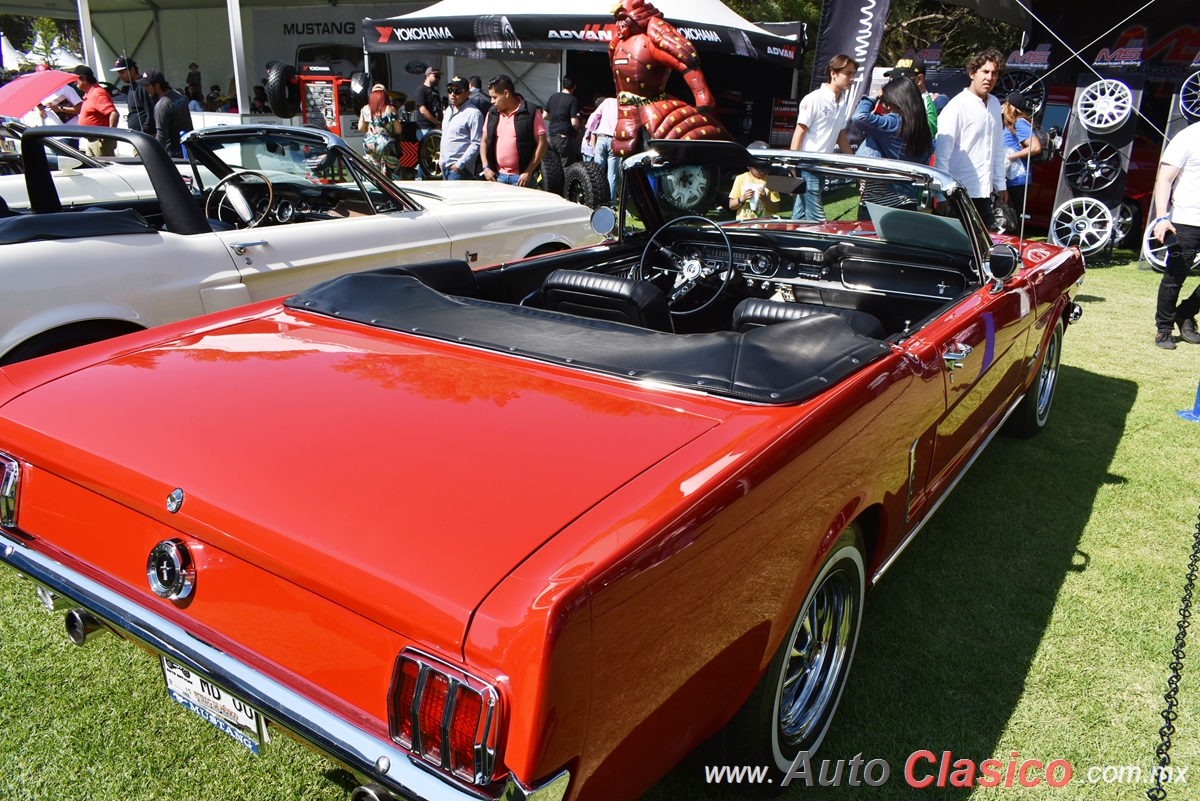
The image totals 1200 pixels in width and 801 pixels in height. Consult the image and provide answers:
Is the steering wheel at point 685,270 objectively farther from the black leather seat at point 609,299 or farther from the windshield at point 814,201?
the black leather seat at point 609,299

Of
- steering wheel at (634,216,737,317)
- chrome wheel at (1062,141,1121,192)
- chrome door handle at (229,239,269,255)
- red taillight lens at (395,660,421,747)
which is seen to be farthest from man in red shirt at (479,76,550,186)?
red taillight lens at (395,660,421,747)

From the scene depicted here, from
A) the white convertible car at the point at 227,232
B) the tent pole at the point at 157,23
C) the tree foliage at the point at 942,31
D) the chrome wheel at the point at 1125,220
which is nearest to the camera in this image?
the white convertible car at the point at 227,232

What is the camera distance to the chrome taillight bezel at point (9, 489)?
76.2 inches

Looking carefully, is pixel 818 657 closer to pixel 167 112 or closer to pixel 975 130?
pixel 975 130

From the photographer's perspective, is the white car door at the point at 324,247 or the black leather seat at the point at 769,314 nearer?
the black leather seat at the point at 769,314

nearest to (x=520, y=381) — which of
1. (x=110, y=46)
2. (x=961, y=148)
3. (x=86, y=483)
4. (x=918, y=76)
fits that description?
(x=86, y=483)

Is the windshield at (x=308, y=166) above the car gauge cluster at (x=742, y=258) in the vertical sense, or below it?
above

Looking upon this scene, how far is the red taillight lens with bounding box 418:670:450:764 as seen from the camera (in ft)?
4.36

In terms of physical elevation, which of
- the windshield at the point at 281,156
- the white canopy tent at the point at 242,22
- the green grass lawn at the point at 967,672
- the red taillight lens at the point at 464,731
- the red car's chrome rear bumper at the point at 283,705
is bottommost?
the green grass lawn at the point at 967,672

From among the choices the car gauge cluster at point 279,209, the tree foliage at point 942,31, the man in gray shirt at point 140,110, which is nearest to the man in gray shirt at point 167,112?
the man in gray shirt at point 140,110

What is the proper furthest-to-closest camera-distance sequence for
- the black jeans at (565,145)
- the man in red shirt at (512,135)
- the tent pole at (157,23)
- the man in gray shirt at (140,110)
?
the tent pole at (157,23), the black jeans at (565,145), the man in gray shirt at (140,110), the man in red shirt at (512,135)

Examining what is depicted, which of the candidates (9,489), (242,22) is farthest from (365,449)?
(242,22)

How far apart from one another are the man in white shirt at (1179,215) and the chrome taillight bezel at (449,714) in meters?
6.36

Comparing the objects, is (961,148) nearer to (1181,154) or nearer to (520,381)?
(1181,154)
